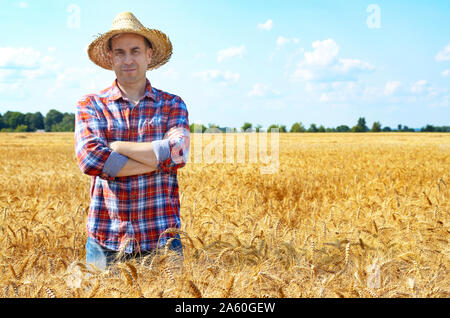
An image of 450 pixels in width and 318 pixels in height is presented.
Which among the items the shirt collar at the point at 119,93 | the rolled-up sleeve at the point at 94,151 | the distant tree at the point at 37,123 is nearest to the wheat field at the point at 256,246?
the rolled-up sleeve at the point at 94,151

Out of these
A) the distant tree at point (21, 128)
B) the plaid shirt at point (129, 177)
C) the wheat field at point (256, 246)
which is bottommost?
the wheat field at point (256, 246)

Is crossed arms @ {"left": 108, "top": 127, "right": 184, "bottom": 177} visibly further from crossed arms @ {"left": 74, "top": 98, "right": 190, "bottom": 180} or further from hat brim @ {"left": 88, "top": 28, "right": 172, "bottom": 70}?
hat brim @ {"left": 88, "top": 28, "right": 172, "bottom": 70}

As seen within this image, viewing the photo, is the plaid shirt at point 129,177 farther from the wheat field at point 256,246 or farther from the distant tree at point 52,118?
the distant tree at point 52,118

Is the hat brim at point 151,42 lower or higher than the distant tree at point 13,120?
lower

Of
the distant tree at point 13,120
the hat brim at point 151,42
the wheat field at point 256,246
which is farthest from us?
the distant tree at point 13,120

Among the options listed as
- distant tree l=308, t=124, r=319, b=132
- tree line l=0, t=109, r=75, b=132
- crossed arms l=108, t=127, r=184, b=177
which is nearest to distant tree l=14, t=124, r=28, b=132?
tree line l=0, t=109, r=75, b=132

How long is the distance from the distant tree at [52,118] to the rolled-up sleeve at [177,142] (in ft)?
248

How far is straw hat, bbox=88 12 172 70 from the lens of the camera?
2.79 meters

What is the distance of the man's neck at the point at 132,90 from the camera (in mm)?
2829

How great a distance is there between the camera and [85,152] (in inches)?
105

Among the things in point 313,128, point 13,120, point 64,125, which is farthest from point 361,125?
point 13,120
